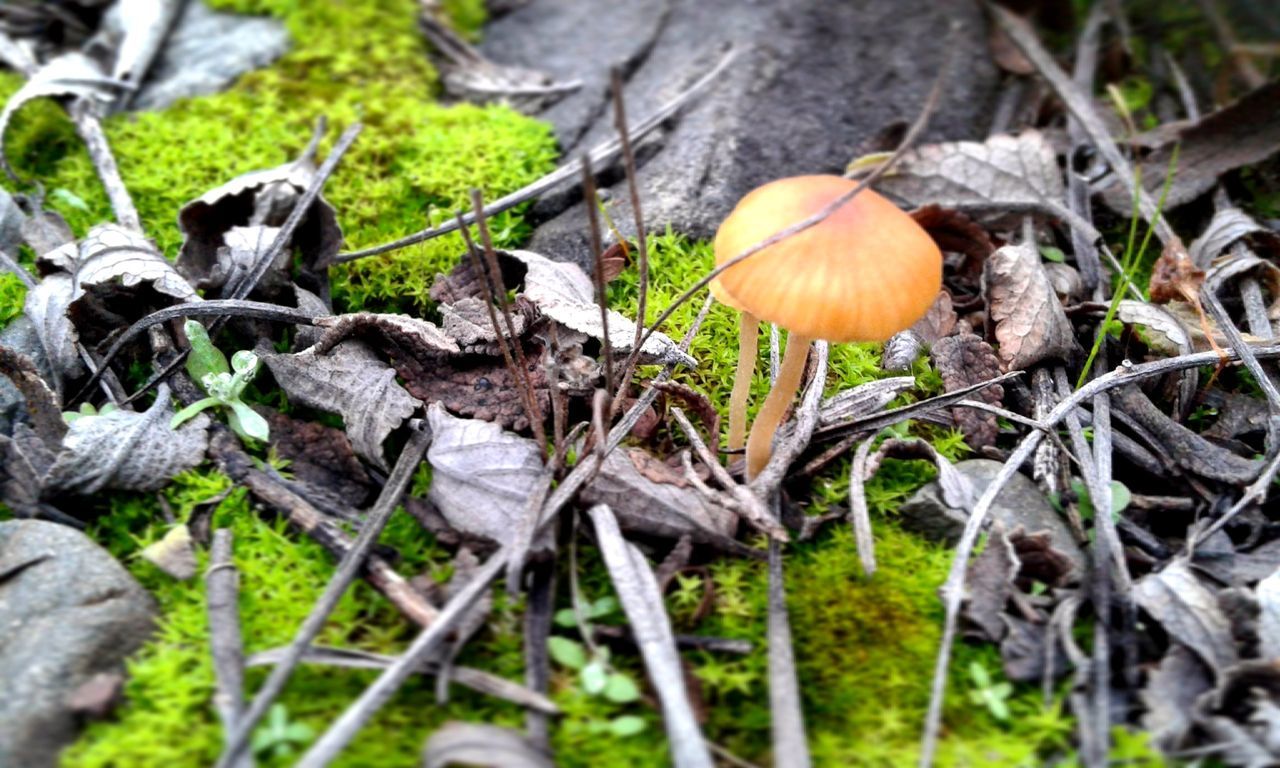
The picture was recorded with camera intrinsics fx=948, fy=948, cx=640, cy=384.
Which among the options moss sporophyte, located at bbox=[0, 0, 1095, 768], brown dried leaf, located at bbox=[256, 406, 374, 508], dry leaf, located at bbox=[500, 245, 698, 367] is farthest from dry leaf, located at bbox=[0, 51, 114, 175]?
dry leaf, located at bbox=[500, 245, 698, 367]

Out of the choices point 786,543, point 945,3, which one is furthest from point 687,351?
point 945,3

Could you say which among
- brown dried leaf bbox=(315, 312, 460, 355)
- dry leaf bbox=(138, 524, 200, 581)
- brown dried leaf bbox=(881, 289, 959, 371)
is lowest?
dry leaf bbox=(138, 524, 200, 581)

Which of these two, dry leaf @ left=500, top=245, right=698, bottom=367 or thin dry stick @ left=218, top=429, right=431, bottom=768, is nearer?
thin dry stick @ left=218, top=429, right=431, bottom=768

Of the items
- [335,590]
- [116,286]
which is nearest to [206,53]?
[116,286]

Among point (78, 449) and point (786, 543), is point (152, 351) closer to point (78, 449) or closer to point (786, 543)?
point (78, 449)

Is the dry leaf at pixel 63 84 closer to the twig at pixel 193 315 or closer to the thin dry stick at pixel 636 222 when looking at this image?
the twig at pixel 193 315

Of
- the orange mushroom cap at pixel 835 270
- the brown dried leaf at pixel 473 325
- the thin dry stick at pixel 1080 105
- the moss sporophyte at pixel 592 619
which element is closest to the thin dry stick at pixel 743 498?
the moss sporophyte at pixel 592 619

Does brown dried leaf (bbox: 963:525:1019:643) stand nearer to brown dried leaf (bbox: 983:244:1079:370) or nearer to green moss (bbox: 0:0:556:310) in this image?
brown dried leaf (bbox: 983:244:1079:370)

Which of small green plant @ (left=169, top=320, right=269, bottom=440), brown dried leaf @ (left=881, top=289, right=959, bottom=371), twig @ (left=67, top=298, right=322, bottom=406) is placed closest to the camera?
small green plant @ (left=169, top=320, right=269, bottom=440)
